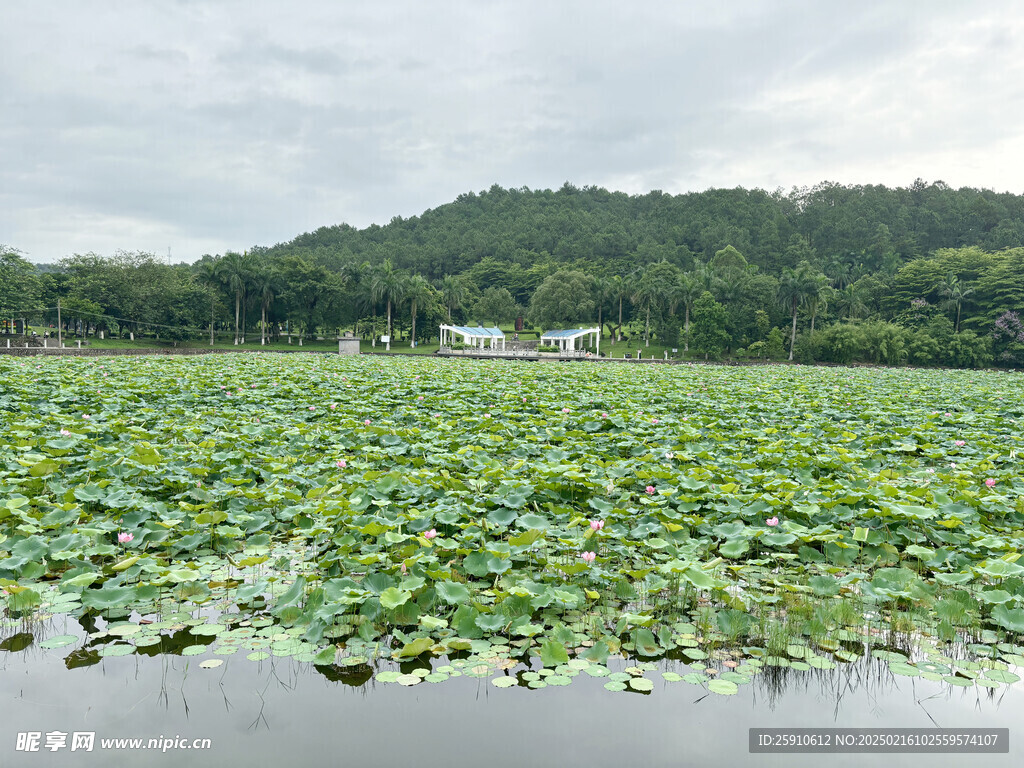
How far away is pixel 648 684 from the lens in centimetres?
268

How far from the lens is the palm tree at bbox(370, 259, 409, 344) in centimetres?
5294

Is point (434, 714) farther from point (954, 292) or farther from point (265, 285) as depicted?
point (954, 292)

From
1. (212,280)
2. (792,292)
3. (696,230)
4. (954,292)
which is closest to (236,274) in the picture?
(212,280)

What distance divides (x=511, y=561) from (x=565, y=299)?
5809 centimetres

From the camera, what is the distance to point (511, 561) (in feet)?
12.1

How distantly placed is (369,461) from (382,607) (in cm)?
298

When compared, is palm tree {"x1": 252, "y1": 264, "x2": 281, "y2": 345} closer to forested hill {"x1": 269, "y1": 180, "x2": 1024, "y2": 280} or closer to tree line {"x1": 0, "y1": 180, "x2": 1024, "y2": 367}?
tree line {"x1": 0, "y1": 180, "x2": 1024, "y2": 367}

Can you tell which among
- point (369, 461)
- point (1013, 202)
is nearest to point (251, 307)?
point (369, 461)

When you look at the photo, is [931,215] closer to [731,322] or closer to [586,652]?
[731,322]

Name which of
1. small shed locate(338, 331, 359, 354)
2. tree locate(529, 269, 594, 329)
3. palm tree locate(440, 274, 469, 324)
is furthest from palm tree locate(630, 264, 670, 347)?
small shed locate(338, 331, 359, 354)

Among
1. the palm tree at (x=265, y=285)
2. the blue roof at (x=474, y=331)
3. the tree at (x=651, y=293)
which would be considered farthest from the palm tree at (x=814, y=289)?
the palm tree at (x=265, y=285)

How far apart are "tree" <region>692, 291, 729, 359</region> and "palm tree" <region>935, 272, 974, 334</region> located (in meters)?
16.2

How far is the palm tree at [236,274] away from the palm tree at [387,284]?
9880 millimetres

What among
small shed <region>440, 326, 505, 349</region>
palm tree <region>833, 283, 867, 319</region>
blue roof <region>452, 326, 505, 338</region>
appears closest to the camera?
small shed <region>440, 326, 505, 349</region>
